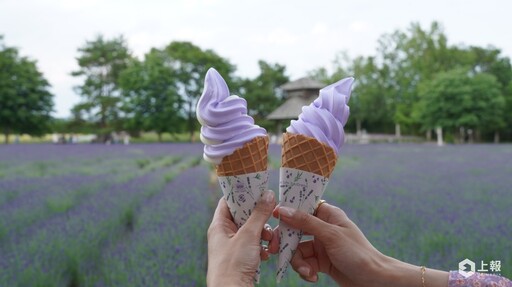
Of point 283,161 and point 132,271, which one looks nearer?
point 283,161

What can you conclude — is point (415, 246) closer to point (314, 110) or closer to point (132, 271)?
point (132, 271)

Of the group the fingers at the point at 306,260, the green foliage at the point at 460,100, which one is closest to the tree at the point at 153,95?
Result: the green foliage at the point at 460,100

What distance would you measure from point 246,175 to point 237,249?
0.24 meters

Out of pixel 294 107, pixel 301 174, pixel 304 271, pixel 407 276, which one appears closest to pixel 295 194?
pixel 301 174

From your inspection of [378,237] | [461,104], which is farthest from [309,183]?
[461,104]

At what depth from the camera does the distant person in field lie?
131cm

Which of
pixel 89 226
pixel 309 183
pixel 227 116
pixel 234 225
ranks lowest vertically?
pixel 89 226

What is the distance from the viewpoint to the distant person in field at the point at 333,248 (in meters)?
1.31

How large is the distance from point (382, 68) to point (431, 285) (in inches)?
1514

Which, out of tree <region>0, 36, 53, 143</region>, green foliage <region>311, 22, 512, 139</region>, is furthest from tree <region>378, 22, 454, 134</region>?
tree <region>0, 36, 53, 143</region>

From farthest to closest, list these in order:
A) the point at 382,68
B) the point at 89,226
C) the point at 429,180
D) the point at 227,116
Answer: the point at 382,68, the point at 429,180, the point at 89,226, the point at 227,116

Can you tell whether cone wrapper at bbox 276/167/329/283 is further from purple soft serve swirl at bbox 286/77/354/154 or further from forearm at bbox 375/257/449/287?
forearm at bbox 375/257/449/287

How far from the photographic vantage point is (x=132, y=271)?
8.18 feet

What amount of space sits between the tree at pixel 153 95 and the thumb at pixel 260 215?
105 ft
